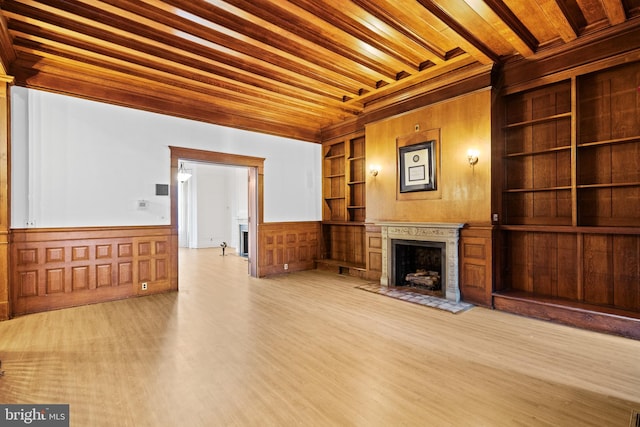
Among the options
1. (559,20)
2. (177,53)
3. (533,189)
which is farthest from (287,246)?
(559,20)

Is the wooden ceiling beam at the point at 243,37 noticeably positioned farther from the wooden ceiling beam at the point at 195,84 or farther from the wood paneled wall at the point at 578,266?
the wood paneled wall at the point at 578,266

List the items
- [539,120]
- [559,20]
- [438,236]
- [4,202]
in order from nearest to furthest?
→ [559,20], [4,202], [539,120], [438,236]

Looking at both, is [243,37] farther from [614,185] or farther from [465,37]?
[614,185]

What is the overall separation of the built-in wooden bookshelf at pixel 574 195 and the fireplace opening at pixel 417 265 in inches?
39.1

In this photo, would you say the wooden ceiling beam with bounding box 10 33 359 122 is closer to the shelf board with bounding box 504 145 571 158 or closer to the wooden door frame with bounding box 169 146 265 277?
the wooden door frame with bounding box 169 146 265 277

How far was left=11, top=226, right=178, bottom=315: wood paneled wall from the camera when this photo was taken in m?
4.10

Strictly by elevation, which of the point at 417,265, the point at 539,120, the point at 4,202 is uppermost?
the point at 539,120

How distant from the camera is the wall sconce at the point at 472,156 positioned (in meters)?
4.36

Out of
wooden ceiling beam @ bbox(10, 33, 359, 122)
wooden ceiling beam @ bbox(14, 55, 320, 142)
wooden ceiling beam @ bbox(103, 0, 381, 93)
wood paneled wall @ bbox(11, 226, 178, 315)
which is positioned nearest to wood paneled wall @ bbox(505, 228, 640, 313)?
wooden ceiling beam @ bbox(103, 0, 381, 93)

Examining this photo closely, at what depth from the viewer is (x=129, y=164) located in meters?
4.92

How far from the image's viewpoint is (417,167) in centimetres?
509

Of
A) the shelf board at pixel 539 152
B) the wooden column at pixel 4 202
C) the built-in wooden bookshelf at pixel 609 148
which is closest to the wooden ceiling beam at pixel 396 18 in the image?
the shelf board at pixel 539 152

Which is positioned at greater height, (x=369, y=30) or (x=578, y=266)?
(x=369, y=30)

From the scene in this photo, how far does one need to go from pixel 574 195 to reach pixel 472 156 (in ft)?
4.14
